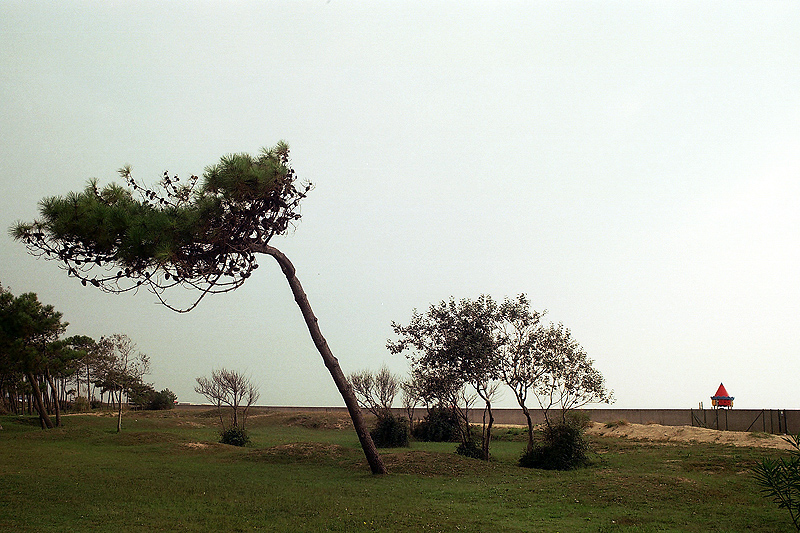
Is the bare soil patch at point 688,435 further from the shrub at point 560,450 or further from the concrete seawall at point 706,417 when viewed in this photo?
the shrub at point 560,450

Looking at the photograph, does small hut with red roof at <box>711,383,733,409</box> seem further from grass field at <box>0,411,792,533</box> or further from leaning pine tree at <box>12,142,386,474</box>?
leaning pine tree at <box>12,142,386,474</box>

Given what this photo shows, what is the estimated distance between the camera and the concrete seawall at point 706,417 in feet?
117

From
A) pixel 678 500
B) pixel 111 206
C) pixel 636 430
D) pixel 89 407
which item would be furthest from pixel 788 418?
pixel 89 407

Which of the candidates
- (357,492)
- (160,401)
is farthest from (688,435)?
(160,401)

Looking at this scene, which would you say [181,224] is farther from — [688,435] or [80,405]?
[80,405]

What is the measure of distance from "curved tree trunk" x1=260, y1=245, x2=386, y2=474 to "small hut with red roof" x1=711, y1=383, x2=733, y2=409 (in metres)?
30.6

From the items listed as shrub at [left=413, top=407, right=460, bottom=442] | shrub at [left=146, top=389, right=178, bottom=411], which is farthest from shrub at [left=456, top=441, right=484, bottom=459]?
shrub at [left=146, top=389, right=178, bottom=411]

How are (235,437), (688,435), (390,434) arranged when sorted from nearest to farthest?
1. (235,437)
2. (390,434)
3. (688,435)

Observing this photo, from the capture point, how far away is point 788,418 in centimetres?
3541

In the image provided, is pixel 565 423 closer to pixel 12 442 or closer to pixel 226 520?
pixel 226 520

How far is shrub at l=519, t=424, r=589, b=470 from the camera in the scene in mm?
21797

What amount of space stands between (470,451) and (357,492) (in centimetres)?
954

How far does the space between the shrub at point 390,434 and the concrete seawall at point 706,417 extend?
13.1 meters

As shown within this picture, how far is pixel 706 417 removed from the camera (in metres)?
39.5
